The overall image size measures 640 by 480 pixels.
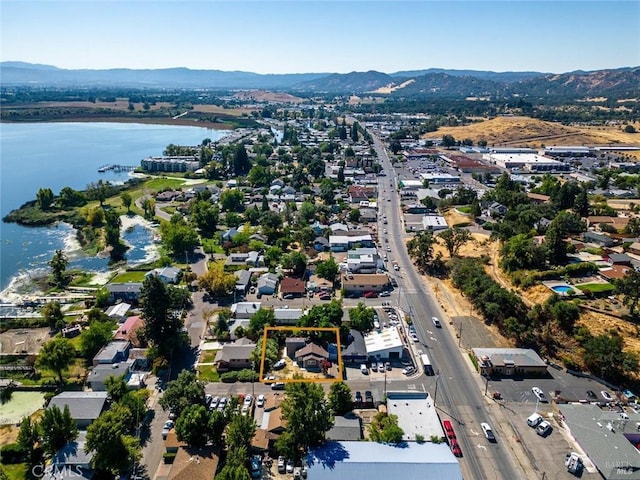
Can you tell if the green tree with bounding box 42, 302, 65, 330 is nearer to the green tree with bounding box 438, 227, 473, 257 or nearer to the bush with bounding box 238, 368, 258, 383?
the bush with bounding box 238, 368, 258, 383

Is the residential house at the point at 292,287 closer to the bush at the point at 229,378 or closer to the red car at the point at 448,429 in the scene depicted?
the bush at the point at 229,378

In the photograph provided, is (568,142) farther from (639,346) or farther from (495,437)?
(495,437)

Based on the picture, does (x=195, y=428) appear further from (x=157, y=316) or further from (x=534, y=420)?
(x=534, y=420)

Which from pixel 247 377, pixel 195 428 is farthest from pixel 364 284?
pixel 195 428

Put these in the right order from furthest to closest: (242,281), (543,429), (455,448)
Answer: (242,281), (543,429), (455,448)

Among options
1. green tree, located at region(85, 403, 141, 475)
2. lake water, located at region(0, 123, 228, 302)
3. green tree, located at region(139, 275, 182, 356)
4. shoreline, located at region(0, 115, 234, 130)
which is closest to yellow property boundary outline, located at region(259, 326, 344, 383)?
green tree, located at region(139, 275, 182, 356)
